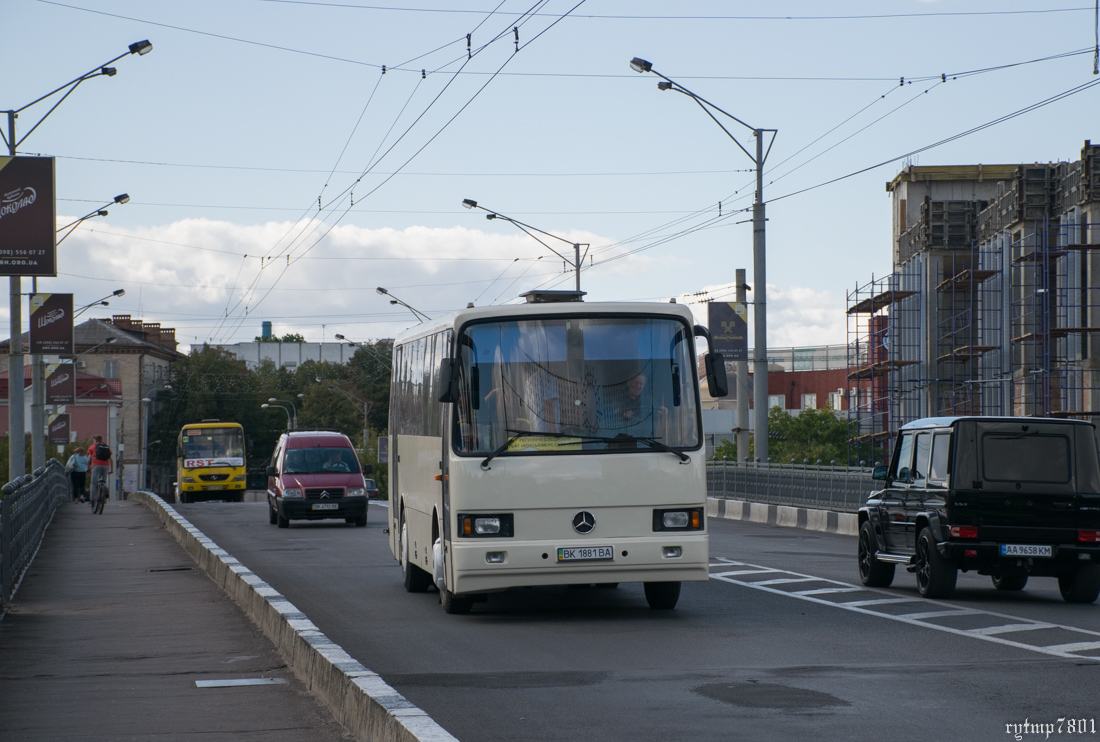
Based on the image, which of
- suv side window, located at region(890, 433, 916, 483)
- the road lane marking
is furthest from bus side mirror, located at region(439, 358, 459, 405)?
suv side window, located at region(890, 433, 916, 483)

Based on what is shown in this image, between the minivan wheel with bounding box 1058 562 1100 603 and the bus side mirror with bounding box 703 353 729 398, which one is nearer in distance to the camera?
the bus side mirror with bounding box 703 353 729 398

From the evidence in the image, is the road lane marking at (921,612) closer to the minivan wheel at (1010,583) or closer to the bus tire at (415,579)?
the minivan wheel at (1010,583)

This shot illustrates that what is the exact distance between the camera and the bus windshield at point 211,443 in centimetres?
5659

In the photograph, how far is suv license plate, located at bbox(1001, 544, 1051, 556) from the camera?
45.3ft

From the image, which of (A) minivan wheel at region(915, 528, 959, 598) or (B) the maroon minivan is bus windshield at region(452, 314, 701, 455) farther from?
(B) the maroon minivan

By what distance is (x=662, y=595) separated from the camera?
13.4m

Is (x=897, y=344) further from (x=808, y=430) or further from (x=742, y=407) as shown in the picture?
(x=808, y=430)

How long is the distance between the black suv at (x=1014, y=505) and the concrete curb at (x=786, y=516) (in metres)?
10.3

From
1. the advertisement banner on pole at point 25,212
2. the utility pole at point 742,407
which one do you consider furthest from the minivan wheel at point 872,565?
the utility pole at point 742,407

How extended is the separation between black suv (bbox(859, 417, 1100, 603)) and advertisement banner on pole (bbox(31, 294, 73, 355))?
84.0 ft

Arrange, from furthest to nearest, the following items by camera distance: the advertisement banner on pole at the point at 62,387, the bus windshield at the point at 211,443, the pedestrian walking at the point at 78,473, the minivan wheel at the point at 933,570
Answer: the bus windshield at the point at 211,443 → the advertisement banner on pole at the point at 62,387 → the pedestrian walking at the point at 78,473 → the minivan wheel at the point at 933,570

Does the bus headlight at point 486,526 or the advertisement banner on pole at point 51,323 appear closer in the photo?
the bus headlight at point 486,526

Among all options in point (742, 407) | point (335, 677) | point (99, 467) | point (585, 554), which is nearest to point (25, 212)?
point (585, 554)

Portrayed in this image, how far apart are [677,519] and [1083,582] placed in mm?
4240
